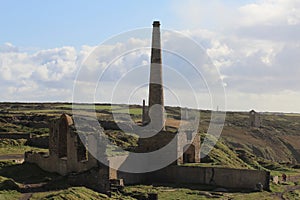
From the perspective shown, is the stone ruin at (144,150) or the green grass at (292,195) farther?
the green grass at (292,195)

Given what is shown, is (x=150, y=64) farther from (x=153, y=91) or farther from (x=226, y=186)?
(x=226, y=186)

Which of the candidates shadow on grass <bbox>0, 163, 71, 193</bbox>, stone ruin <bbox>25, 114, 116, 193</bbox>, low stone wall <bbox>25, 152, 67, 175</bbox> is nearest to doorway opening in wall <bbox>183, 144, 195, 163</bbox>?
stone ruin <bbox>25, 114, 116, 193</bbox>

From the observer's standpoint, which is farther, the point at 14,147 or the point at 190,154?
the point at 14,147

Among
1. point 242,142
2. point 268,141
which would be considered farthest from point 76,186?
point 268,141

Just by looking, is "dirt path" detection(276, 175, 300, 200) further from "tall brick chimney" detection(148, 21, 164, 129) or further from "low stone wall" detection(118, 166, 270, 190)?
"tall brick chimney" detection(148, 21, 164, 129)

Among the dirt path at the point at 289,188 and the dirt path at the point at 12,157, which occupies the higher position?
the dirt path at the point at 12,157

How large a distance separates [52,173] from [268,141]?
5346 centimetres

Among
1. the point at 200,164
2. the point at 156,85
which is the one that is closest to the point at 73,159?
the point at 200,164

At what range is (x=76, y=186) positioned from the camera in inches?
1040

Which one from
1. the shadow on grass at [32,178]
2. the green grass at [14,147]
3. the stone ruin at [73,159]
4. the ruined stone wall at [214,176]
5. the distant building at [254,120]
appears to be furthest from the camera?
the distant building at [254,120]

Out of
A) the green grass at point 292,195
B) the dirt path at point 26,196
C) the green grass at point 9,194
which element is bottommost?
the green grass at point 292,195

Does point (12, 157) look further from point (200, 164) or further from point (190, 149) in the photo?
point (200, 164)

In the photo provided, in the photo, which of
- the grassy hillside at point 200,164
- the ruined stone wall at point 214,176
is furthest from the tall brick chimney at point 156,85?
the ruined stone wall at point 214,176

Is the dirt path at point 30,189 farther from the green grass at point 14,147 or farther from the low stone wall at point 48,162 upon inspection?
the green grass at point 14,147
